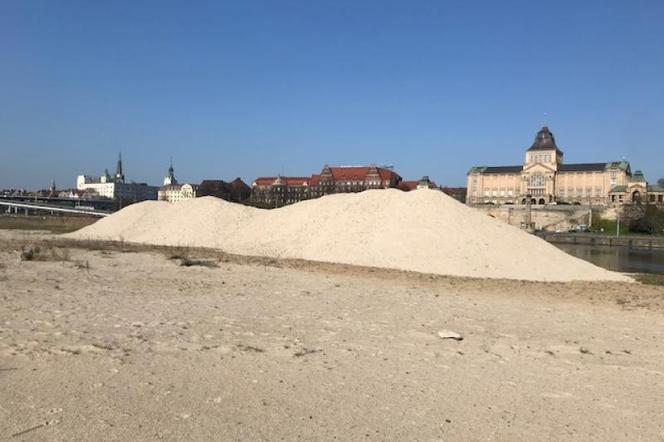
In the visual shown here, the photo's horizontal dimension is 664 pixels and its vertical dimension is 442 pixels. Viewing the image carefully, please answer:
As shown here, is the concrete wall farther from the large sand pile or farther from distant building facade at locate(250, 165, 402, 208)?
the large sand pile

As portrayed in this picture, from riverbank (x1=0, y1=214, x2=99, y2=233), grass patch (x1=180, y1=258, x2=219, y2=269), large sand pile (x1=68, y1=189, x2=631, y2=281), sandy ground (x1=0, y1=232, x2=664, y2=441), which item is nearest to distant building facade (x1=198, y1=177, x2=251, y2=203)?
riverbank (x1=0, y1=214, x2=99, y2=233)

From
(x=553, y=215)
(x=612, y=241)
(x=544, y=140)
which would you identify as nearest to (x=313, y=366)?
(x=612, y=241)

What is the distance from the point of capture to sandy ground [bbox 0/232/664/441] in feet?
16.4

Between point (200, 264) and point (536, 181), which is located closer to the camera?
point (200, 264)

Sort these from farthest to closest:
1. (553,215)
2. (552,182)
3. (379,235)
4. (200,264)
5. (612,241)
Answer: (552,182) < (553,215) < (612,241) < (379,235) < (200,264)

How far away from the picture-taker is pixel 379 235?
2619cm

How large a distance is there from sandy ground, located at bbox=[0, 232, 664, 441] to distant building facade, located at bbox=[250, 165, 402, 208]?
124094 mm

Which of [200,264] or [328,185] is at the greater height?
[328,185]

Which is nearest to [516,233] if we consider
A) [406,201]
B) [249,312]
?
[406,201]

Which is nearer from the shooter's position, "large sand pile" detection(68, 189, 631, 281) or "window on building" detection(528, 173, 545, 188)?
"large sand pile" detection(68, 189, 631, 281)

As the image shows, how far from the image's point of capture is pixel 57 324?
28.2 feet

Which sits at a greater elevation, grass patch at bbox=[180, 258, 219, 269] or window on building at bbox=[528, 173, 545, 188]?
window on building at bbox=[528, 173, 545, 188]

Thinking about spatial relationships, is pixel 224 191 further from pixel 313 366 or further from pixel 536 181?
pixel 313 366

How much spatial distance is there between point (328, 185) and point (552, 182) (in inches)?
2281
